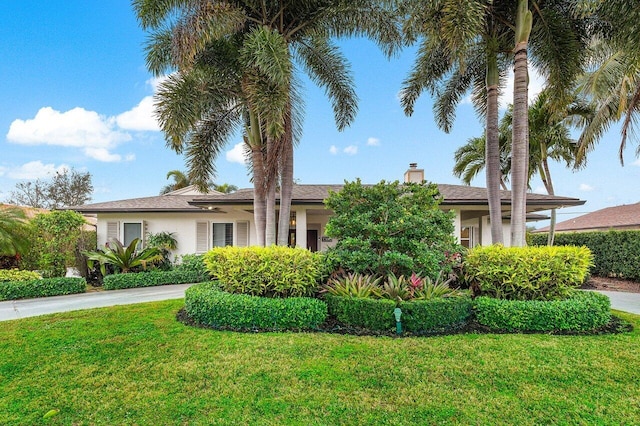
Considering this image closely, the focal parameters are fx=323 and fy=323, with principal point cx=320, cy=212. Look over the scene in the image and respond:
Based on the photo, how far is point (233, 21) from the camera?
808cm

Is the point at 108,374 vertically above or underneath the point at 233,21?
underneath

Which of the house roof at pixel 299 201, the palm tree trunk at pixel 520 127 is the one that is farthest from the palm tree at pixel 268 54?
the palm tree trunk at pixel 520 127

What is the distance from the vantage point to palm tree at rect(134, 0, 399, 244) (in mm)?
7711

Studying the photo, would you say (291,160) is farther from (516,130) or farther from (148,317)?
(516,130)

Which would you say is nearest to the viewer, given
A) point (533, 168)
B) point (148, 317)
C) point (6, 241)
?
point (148, 317)

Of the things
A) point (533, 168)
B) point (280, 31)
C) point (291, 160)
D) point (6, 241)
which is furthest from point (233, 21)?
point (533, 168)

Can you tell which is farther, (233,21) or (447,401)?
(233,21)

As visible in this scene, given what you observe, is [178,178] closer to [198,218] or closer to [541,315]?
[198,218]

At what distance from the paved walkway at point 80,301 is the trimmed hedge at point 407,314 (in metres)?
5.62

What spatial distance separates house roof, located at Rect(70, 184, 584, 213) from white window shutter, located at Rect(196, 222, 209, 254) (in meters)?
0.86

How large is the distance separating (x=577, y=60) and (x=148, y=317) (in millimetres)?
12775

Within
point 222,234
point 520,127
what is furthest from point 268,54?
point 222,234

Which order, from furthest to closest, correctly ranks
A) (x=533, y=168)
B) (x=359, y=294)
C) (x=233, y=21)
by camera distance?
1. (x=533, y=168)
2. (x=233, y=21)
3. (x=359, y=294)

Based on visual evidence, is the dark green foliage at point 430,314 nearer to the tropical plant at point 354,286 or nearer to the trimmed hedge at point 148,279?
the tropical plant at point 354,286
